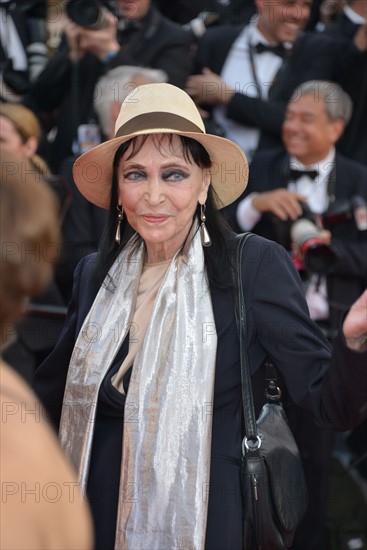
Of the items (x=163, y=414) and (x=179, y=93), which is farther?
(x=179, y=93)

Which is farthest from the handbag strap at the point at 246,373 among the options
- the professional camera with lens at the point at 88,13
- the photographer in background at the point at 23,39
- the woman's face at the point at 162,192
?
the photographer in background at the point at 23,39

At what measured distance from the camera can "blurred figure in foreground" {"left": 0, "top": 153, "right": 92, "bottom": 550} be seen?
1.59 meters

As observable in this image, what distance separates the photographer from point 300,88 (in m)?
5.68

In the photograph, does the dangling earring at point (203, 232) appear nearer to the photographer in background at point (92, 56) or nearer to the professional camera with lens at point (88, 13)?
the photographer in background at point (92, 56)

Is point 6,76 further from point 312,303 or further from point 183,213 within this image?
point 183,213

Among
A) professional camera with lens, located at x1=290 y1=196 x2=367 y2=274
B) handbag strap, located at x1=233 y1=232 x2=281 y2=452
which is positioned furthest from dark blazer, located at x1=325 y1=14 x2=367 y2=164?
handbag strap, located at x1=233 y1=232 x2=281 y2=452

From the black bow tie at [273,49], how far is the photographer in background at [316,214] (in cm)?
33

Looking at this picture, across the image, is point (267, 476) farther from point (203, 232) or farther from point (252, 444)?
point (203, 232)

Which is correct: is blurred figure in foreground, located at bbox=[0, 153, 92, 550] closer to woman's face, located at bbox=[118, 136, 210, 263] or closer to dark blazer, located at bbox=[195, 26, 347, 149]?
woman's face, located at bbox=[118, 136, 210, 263]

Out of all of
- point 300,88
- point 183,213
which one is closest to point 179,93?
point 183,213

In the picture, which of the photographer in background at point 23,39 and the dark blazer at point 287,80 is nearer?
the dark blazer at point 287,80

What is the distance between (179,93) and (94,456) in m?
1.18

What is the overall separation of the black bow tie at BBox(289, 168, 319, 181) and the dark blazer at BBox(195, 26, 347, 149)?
435 millimetres

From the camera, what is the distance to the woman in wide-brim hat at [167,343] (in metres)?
3.00
